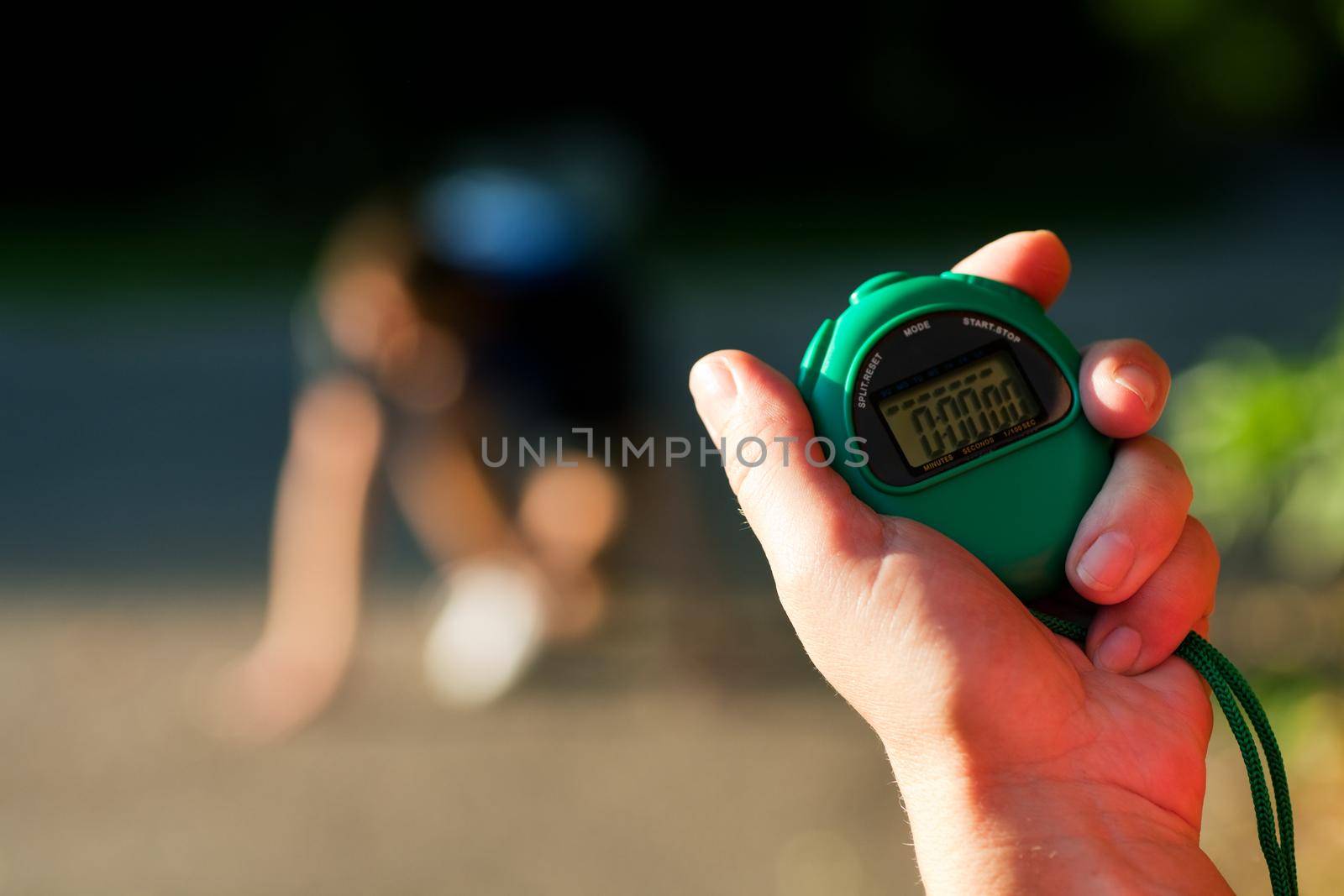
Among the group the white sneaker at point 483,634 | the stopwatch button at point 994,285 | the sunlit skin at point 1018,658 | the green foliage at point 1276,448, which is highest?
the white sneaker at point 483,634

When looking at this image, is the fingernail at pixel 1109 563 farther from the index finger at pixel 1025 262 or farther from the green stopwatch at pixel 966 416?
the index finger at pixel 1025 262

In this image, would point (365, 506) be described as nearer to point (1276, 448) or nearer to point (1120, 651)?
point (1276, 448)

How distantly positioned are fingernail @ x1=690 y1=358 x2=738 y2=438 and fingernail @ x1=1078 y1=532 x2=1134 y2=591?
21.6 inches

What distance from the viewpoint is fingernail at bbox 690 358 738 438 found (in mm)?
1807

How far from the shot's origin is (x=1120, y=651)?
178 cm

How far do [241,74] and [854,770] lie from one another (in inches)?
404

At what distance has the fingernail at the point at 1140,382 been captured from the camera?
72.5 inches

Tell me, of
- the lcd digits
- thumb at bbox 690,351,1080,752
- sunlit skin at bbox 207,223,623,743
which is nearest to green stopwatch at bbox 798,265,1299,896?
the lcd digits

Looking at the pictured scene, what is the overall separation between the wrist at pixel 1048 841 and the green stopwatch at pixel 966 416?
0.36 m

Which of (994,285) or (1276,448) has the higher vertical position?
(1276,448)

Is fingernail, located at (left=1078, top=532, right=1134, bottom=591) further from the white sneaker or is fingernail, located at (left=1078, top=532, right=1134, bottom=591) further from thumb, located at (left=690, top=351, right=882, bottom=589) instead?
the white sneaker

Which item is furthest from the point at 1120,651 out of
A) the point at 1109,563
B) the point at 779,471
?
the point at 779,471

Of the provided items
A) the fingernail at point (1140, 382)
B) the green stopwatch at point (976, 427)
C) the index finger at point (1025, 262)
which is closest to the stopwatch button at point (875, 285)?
the green stopwatch at point (976, 427)

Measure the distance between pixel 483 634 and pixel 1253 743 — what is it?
289cm
